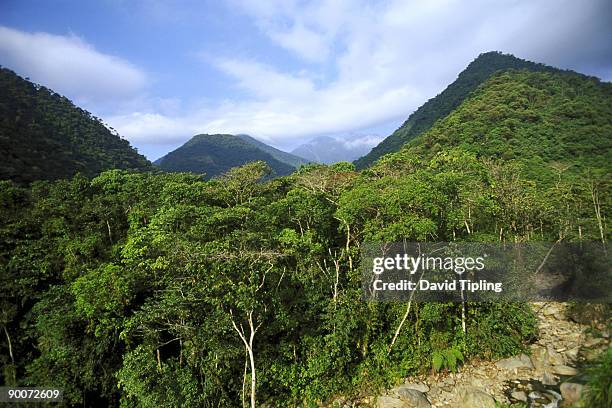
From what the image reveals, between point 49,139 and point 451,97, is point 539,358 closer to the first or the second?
point 49,139

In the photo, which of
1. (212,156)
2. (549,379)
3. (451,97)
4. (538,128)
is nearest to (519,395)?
(549,379)

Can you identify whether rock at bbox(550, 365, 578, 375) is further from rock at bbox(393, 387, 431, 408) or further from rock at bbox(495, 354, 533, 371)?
rock at bbox(393, 387, 431, 408)

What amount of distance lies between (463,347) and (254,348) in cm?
919

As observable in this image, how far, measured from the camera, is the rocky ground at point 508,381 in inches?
504

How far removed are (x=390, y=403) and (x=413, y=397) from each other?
925 millimetres

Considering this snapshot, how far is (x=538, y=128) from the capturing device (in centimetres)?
4838

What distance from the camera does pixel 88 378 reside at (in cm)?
1253

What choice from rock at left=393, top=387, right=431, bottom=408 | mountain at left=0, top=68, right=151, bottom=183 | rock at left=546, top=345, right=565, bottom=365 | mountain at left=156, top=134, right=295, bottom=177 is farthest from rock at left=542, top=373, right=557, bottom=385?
mountain at left=156, top=134, right=295, bottom=177

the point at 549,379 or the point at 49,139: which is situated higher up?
the point at 49,139

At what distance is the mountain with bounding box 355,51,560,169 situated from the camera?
290 feet

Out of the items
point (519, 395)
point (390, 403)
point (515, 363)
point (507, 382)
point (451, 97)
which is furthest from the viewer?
point (451, 97)

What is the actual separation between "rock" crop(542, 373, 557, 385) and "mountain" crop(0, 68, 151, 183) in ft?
148

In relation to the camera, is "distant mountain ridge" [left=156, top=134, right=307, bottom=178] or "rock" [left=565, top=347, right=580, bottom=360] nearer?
"rock" [left=565, top=347, right=580, bottom=360]

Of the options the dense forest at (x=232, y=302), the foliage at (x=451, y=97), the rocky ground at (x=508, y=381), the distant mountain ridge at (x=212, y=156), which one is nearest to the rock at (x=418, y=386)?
the rocky ground at (x=508, y=381)
